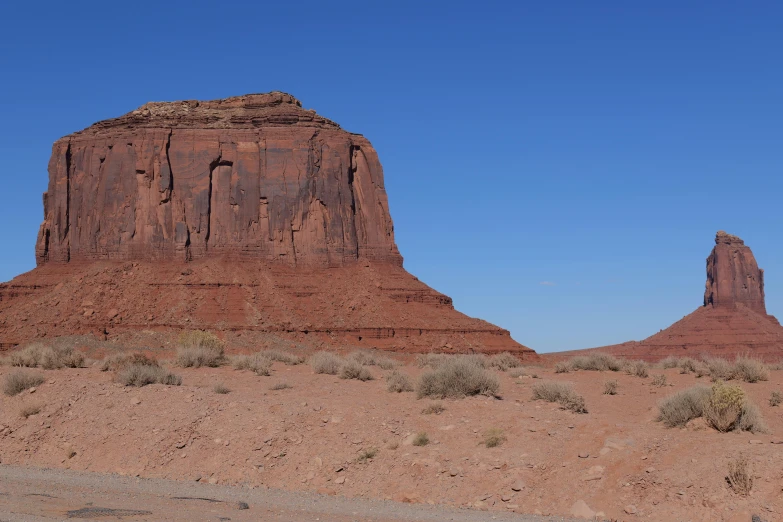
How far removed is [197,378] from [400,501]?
523 inches

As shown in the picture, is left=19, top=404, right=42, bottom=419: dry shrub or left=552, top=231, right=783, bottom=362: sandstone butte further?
left=552, top=231, right=783, bottom=362: sandstone butte

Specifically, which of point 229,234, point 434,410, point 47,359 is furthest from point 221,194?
point 434,410

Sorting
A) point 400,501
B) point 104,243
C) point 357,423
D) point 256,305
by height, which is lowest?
point 400,501

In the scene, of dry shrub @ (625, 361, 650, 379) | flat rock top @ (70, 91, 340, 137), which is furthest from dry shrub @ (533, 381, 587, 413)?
flat rock top @ (70, 91, 340, 137)

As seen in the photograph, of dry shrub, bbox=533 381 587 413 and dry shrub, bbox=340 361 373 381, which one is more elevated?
dry shrub, bbox=340 361 373 381

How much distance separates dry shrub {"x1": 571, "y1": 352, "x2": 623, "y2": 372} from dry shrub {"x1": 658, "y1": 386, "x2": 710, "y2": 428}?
15207 millimetres

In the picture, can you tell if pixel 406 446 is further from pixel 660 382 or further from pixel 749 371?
pixel 749 371

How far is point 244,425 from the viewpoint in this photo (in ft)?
58.0

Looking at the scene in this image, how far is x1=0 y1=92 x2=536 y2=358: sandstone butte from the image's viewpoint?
61938mm

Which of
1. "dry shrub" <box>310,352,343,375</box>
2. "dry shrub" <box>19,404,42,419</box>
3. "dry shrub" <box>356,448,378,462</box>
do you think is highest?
"dry shrub" <box>310,352,343,375</box>

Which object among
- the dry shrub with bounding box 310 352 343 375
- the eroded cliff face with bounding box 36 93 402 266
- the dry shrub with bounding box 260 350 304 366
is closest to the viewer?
the dry shrub with bounding box 310 352 343 375

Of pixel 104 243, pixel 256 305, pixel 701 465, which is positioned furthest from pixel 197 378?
pixel 104 243

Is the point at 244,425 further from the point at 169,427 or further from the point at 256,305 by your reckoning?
the point at 256,305

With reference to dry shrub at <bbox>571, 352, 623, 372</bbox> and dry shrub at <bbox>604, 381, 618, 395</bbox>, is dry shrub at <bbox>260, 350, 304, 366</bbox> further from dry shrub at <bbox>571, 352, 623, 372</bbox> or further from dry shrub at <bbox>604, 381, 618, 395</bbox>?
dry shrub at <bbox>604, 381, 618, 395</bbox>
